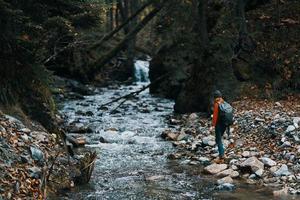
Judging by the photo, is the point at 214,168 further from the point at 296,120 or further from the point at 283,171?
the point at 296,120

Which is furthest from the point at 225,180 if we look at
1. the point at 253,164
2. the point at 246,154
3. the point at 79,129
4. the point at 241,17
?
the point at 241,17

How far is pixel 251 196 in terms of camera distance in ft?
30.1

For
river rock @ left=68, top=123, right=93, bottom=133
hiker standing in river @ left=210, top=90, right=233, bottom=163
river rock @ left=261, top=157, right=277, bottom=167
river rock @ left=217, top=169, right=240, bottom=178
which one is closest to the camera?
river rock @ left=217, top=169, right=240, bottom=178

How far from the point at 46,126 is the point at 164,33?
12778 millimetres

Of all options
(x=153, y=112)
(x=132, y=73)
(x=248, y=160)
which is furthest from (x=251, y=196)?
(x=132, y=73)

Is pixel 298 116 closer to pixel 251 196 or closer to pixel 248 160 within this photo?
pixel 248 160

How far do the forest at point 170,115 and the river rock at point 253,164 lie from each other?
0.02m

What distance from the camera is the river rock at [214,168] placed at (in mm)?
11031

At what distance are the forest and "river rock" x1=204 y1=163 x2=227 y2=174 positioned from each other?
3 cm

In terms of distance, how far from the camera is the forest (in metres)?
9.13

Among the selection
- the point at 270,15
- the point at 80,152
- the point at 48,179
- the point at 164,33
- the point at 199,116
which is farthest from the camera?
the point at 164,33

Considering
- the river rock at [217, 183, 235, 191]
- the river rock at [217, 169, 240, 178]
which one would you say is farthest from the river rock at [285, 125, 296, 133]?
the river rock at [217, 183, 235, 191]

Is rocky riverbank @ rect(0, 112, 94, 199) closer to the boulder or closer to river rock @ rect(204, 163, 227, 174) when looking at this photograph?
river rock @ rect(204, 163, 227, 174)

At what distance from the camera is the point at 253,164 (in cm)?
1088
